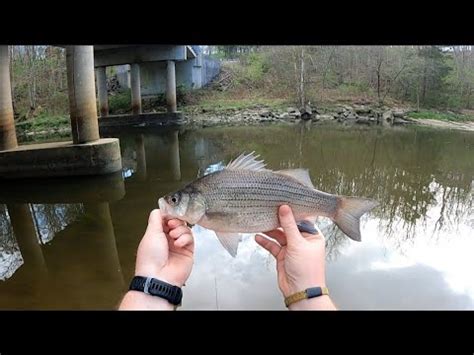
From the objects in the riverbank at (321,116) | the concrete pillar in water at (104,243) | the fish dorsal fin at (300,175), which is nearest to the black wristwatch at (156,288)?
the fish dorsal fin at (300,175)

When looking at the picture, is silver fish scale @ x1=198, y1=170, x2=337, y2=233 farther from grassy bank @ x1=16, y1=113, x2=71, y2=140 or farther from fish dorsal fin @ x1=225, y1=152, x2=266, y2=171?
grassy bank @ x1=16, y1=113, x2=71, y2=140

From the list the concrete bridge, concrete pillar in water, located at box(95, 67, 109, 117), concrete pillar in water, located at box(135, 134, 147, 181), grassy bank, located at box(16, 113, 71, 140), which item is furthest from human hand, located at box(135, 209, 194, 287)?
concrete pillar in water, located at box(95, 67, 109, 117)

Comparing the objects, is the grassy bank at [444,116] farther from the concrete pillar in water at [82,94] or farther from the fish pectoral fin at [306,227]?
the fish pectoral fin at [306,227]

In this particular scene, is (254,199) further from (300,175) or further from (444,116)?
(444,116)

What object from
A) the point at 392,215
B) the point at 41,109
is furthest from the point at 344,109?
the point at 392,215

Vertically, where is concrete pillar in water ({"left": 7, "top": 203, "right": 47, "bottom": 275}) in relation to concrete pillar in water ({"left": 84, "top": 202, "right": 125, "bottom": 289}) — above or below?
below
